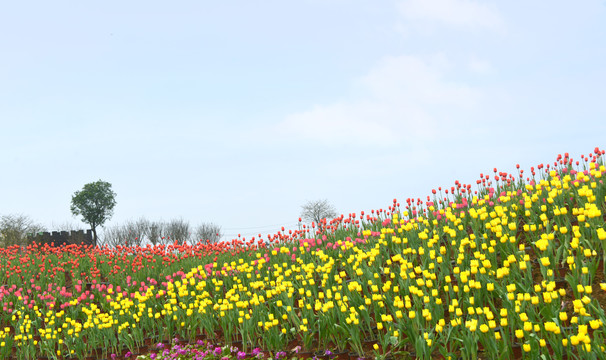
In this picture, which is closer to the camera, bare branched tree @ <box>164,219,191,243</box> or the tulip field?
the tulip field

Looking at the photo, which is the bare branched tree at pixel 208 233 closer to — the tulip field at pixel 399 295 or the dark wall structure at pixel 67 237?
the dark wall structure at pixel 67 237

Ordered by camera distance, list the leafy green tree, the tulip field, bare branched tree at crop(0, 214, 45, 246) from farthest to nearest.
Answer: the leafy green tree < bare branched tree at crop(0, 214, 45, 246) < the tulip field

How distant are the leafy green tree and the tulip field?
149ft

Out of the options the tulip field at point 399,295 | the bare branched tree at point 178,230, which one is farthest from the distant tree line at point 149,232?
the tulip field at point 399,295

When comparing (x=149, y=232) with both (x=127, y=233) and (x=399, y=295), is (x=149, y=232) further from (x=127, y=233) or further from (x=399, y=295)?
(x=399, y=295)

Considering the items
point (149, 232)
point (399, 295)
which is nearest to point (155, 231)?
point (149, 232)

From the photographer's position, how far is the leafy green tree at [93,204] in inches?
2176

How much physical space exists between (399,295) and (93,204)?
55.6m

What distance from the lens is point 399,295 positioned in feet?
21.4

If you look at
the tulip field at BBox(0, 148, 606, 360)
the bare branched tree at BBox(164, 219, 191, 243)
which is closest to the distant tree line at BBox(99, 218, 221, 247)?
the bare branched tree at BBox(164, 219, 191, 243)

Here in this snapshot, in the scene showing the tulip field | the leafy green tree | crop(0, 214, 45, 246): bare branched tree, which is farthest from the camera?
the leafy green tree

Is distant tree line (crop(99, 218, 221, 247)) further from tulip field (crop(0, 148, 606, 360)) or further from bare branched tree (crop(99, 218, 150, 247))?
tulip field (crop(0, 148, 606, 360))

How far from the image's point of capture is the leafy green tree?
2176 inches

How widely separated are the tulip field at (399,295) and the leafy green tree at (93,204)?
4529 cm
